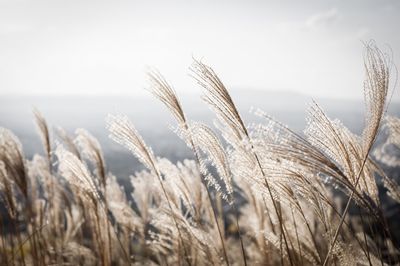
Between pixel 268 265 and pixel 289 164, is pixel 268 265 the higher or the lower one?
the lower one

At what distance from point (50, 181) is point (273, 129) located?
3799 millimetres

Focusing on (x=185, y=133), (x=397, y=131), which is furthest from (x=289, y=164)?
(x=397, y=131)

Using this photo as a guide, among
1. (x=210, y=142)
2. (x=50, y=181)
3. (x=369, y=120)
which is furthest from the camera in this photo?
(x=50, y=181)

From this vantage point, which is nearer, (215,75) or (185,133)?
(215,75)

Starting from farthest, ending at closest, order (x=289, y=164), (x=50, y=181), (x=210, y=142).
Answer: (x=50, y=181), (x=210, y=142), (x=289, y=164)

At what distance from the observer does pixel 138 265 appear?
3.24 m

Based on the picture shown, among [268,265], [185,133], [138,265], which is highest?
[185,133]

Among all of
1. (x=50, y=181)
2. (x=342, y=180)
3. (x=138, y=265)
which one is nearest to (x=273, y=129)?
(x=342, y=180)

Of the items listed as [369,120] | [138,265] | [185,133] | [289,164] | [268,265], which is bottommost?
[268,265]

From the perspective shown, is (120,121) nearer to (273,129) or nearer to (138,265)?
(273,129)

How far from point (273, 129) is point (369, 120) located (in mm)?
420

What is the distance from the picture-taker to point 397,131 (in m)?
2.53

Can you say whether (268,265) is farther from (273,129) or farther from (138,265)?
(273,129)

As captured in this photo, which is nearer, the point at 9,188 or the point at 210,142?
the point at 210,142
